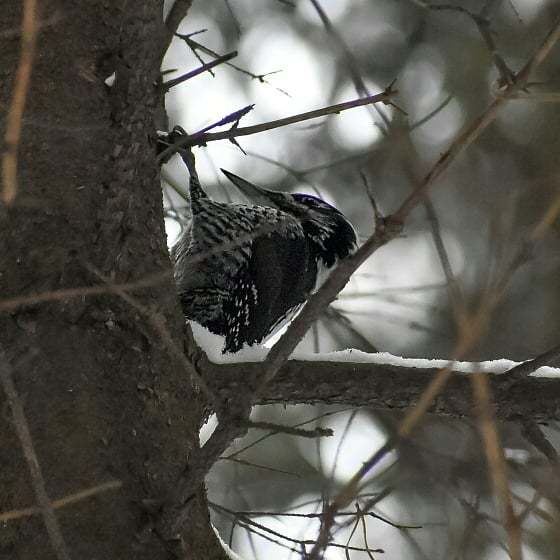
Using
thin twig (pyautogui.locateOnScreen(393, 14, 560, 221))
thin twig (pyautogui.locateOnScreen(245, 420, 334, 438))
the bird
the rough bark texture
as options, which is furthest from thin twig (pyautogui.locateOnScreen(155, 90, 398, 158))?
the bird

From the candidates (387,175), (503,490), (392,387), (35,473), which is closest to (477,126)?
(503,490)

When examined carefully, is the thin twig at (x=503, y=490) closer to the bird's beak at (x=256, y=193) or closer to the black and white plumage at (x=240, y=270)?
the black and white plumage at (x=240, y=270)

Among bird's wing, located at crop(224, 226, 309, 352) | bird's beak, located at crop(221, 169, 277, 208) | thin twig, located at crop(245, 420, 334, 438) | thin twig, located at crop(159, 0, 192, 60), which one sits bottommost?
thin twig, located at crop(245, 420, 334, 438)

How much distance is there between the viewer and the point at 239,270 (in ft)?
10.2

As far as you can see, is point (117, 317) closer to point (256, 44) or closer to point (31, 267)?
point (31, 267)

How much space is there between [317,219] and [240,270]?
81 cm

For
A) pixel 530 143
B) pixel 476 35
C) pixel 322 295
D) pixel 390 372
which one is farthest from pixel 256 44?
pixel 322 295

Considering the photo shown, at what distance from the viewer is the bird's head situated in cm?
374

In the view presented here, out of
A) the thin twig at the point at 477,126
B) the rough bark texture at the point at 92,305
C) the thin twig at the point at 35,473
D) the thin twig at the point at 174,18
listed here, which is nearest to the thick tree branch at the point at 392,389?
the rough bark texture at the point at 92,305

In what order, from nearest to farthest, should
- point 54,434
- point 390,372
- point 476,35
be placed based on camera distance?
point 54,434
point 390,372
point 476,35

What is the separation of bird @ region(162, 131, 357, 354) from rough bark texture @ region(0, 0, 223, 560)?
0.94m

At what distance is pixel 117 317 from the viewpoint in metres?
Answer: 1.81

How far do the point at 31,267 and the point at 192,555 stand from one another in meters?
0.63

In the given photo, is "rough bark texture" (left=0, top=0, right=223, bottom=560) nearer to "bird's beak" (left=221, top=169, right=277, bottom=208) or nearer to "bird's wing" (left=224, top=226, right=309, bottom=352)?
"bird's wing" (left=224, top=226, right=309, bottom=352)
